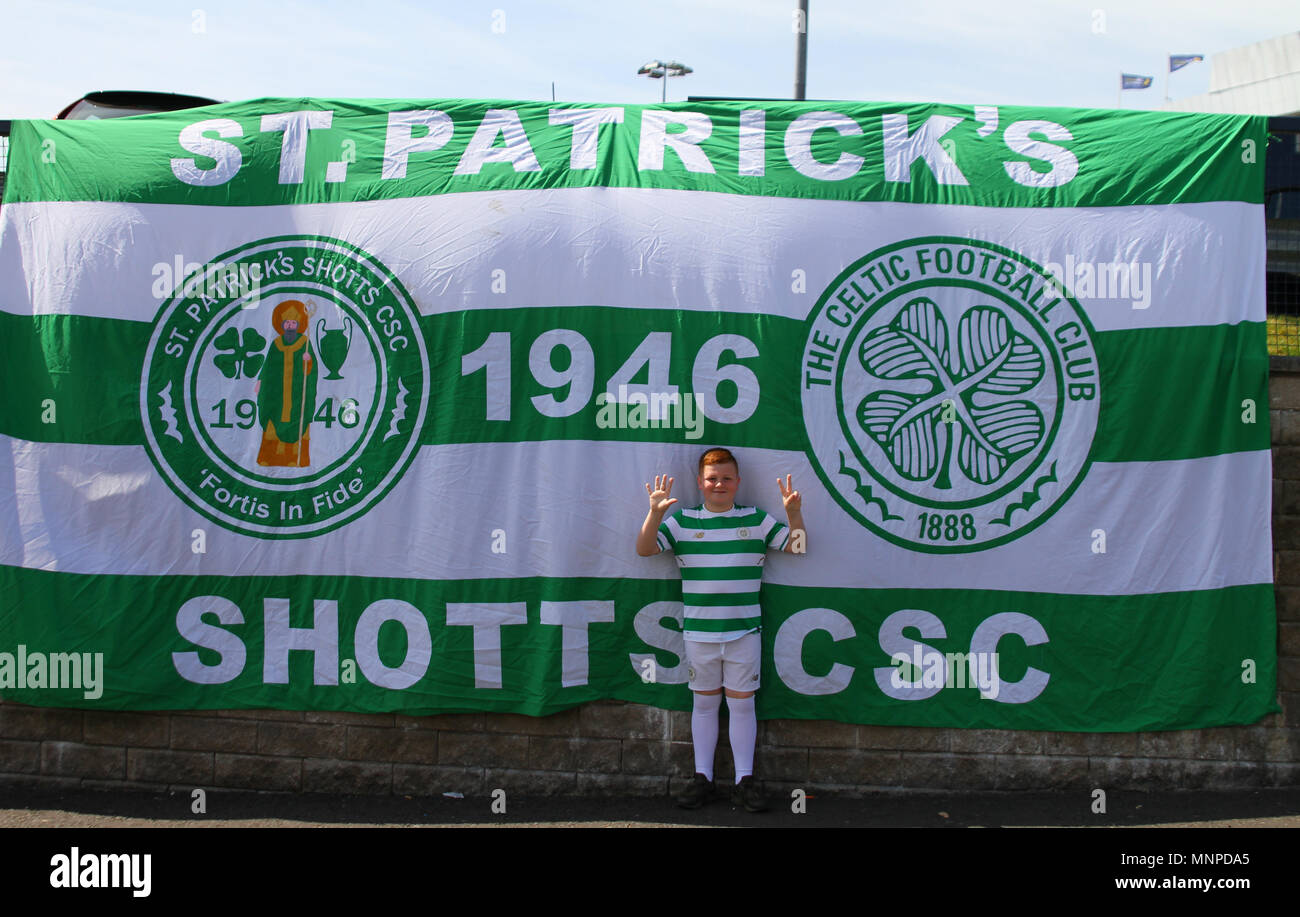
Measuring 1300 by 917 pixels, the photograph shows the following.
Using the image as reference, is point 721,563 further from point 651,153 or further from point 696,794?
point 651,153

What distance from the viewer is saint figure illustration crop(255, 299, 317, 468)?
5.00 m

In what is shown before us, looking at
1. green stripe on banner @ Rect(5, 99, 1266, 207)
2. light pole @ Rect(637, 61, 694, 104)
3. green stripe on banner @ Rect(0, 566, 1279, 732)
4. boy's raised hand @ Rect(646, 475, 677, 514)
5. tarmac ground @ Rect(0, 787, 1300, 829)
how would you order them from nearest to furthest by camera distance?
1. tarmac ground @ Rect(0, 787, 1300, 829)
2. boy's raised hand @ Rect(646, 475, 677, 514)
3. green stripe on banner @ Rect(0, 566, 1279, 732)
4. green stripe on banner @ Rect(5, 99, 1266, 207)
5. light pole @ Rect(637, 61, 694, 104)

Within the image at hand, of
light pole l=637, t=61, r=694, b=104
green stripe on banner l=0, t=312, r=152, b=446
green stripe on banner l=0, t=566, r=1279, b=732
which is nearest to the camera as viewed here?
green stripe on banner l=0, t=566, r=1279, b=732

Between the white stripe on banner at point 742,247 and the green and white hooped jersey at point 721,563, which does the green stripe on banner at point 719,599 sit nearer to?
the green and white hooped jersey at point 721,563

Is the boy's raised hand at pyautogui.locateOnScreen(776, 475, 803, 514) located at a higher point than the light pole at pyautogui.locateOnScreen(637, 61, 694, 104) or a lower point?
lower

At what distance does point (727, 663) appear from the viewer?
4699 mm

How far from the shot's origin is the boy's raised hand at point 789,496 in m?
4.69

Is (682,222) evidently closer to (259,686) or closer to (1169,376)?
(1169,376)

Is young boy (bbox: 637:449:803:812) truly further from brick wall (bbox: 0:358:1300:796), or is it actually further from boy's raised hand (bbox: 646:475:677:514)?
brick wall (bbox: 0:358:1300:796)

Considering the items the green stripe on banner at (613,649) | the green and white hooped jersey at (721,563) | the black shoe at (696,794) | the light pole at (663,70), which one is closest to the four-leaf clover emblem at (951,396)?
the green stripe on banner at (613,649)

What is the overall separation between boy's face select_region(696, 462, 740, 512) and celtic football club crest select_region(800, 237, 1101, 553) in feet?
1.46

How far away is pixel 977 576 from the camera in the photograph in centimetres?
484

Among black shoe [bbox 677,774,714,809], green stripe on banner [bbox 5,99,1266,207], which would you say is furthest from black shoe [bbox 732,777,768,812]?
green stripe on banner [bbox 5,99,1266,207]

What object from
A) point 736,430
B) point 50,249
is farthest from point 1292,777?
point 50,249
